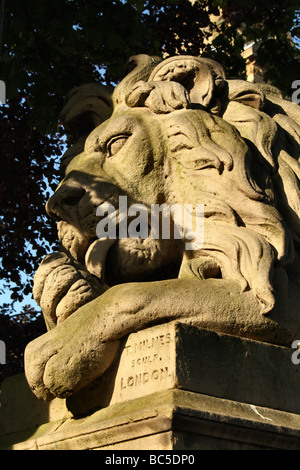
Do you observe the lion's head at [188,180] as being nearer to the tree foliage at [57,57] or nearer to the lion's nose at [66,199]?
the lion's nose at [66,199]

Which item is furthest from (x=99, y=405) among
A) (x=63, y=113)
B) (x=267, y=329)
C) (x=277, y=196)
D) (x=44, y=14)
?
(x=44, y=14)

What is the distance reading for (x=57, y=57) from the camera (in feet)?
22.3

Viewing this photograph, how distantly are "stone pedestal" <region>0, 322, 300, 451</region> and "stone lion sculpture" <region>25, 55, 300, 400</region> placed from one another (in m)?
0.11

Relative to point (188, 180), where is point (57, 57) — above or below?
above

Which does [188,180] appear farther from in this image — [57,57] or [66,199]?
[57,57]

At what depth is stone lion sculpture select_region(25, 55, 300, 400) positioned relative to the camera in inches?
137

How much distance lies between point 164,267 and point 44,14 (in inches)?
104

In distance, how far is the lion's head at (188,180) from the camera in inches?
151

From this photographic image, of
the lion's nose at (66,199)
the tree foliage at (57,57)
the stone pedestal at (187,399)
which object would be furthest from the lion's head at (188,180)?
the tree foliage at (57,57)

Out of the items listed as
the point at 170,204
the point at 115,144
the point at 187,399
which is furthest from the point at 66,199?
the point at 187,399

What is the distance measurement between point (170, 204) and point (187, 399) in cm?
Answer: 138

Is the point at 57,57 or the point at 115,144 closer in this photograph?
the point at 115,144

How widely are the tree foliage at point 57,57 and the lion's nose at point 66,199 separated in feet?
6.95

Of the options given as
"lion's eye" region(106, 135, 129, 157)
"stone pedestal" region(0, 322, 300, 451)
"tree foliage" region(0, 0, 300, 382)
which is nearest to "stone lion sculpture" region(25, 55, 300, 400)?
"lion's eye" region(106, 135, 129, 157)
